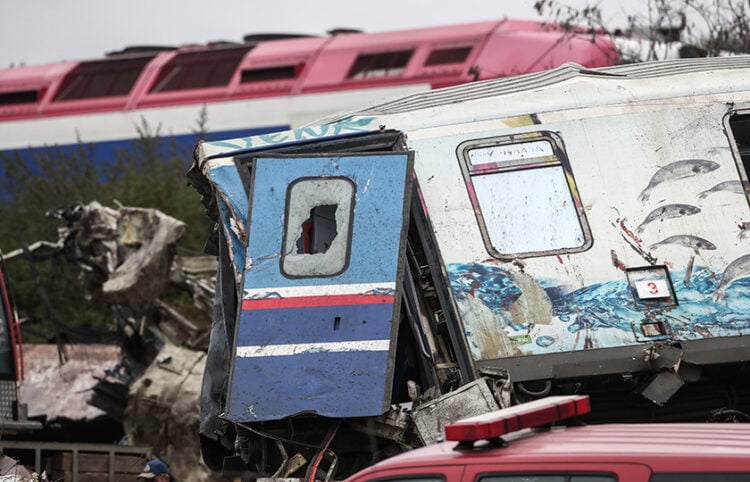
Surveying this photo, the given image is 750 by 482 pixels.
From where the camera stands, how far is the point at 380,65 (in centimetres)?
2450

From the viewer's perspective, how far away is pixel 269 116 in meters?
25.1

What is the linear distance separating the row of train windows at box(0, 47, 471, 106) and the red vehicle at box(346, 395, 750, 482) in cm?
1844

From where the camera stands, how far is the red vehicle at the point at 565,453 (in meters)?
4.41

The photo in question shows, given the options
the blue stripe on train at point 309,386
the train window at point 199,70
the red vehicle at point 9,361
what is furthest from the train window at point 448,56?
the blue stripe on train at point 309,386

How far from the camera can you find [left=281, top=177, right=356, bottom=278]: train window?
7.70m

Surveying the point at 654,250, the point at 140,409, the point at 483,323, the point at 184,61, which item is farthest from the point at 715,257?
the point at 184,61

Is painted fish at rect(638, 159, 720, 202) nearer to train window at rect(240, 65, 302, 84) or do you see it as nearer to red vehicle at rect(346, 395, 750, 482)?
red vehicle at rect(346, 395, 750, 482)

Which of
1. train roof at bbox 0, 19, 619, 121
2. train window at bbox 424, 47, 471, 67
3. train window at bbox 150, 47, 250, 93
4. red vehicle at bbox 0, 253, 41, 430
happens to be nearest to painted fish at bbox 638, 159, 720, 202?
red vehicle at bbox 0, 253, 41, 430

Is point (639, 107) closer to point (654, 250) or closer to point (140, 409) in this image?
point (654, 250)

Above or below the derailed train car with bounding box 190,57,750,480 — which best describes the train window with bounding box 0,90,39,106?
above

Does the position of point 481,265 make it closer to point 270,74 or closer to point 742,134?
point 742,134

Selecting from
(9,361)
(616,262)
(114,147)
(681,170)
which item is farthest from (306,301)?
(114,147)

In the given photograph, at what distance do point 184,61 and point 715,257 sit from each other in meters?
20.5

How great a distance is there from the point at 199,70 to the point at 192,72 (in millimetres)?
152
